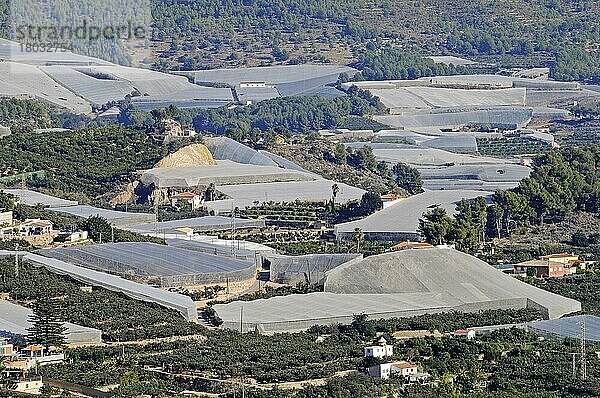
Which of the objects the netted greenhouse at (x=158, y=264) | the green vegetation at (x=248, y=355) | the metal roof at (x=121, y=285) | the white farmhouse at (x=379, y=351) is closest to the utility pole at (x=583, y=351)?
the green vegetation at (x=248, y=355)

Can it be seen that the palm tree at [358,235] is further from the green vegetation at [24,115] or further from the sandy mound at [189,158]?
the green vegetation at [24,115]

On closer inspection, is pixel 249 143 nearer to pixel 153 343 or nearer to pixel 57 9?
pixel 153 343

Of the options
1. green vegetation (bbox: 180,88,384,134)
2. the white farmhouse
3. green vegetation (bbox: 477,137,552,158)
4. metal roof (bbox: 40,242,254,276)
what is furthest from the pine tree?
green vegetation (bbox: 180,88,384,134)

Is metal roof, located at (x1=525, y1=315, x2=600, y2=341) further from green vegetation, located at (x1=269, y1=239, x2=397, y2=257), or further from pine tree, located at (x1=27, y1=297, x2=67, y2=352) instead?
green vegetation, located at (x1=269, y1=239, x2=397, y2=257)

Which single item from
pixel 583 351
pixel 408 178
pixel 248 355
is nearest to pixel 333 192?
pixel 408 178

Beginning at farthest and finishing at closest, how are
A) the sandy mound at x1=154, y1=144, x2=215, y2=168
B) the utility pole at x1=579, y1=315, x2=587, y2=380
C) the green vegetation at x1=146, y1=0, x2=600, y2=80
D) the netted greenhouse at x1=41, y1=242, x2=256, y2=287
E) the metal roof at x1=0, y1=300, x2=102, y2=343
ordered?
the green vegetation at x1=146, y1=0, x2=600, y2=80, the sandy mound at x1=154, y1=144, x2=215, y2=168, the netted greenhouse at x1=41, y1=242, x2=256, y2=287, the metal roof at x1=0, y1=300, x2=102, y2=343, the utility pole at x1=579, y1=315, x2=587, y2=380

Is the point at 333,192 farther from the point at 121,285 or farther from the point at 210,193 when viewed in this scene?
the point at 121,285
